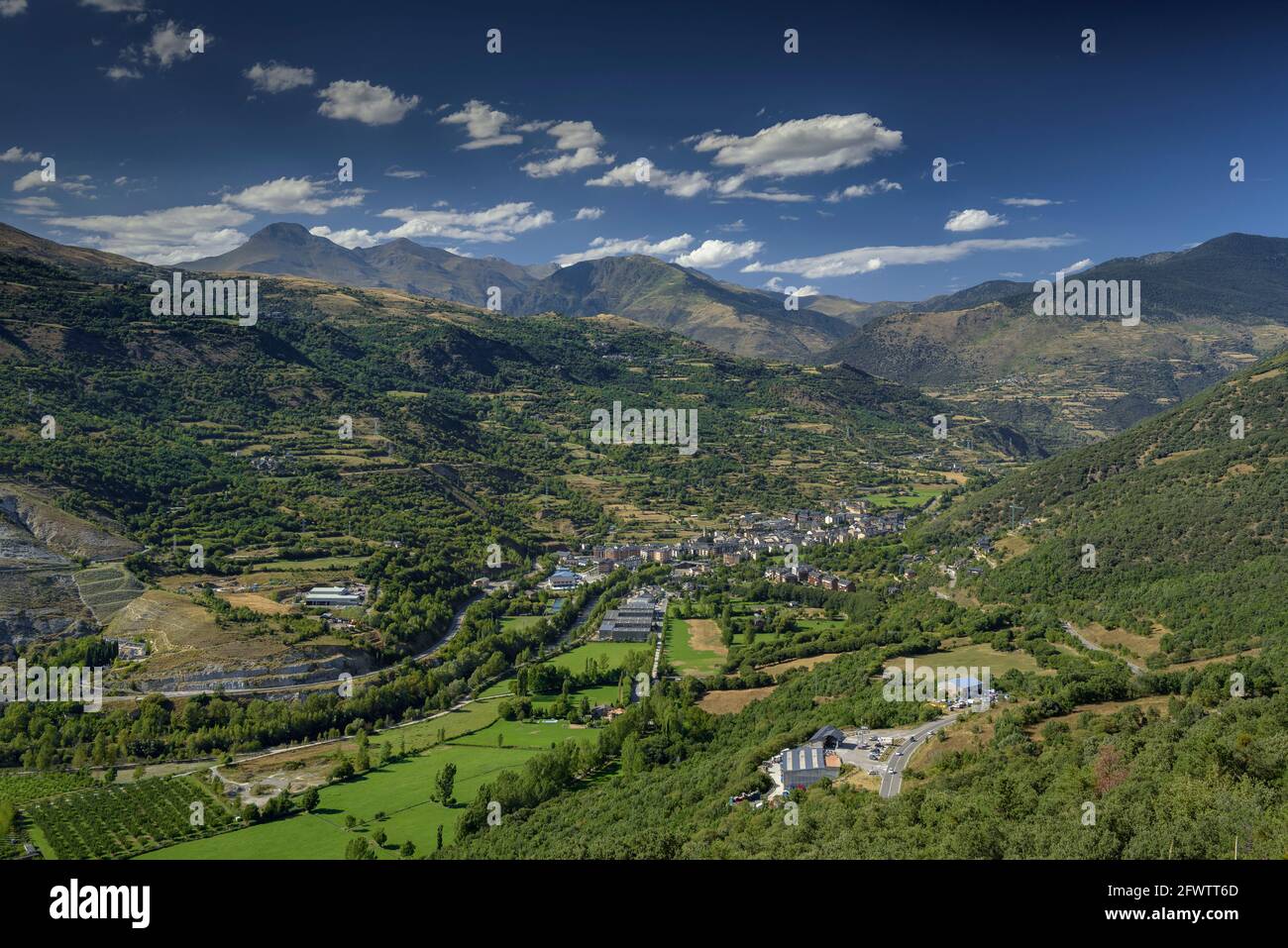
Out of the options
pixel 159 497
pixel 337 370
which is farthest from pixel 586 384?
pixel 159 497

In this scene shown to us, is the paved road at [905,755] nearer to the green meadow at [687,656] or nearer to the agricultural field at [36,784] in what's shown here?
the green meadow at [687,656]

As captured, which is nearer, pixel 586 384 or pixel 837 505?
pixel 837 505

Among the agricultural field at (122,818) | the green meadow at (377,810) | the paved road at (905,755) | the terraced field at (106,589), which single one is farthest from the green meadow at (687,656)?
the terraced field at (106,589)

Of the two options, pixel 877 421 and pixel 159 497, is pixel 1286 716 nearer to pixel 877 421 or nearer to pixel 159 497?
pixel 159 497

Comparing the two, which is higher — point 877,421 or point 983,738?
point 877,421

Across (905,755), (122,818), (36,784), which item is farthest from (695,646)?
(36,784)

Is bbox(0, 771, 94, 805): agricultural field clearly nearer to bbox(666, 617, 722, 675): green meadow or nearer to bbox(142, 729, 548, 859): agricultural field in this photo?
bbox(142, 729, 548, 859): agricultural field

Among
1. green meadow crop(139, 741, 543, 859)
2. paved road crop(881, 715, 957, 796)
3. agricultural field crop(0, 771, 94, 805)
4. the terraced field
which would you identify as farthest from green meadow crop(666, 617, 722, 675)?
the terraced field
